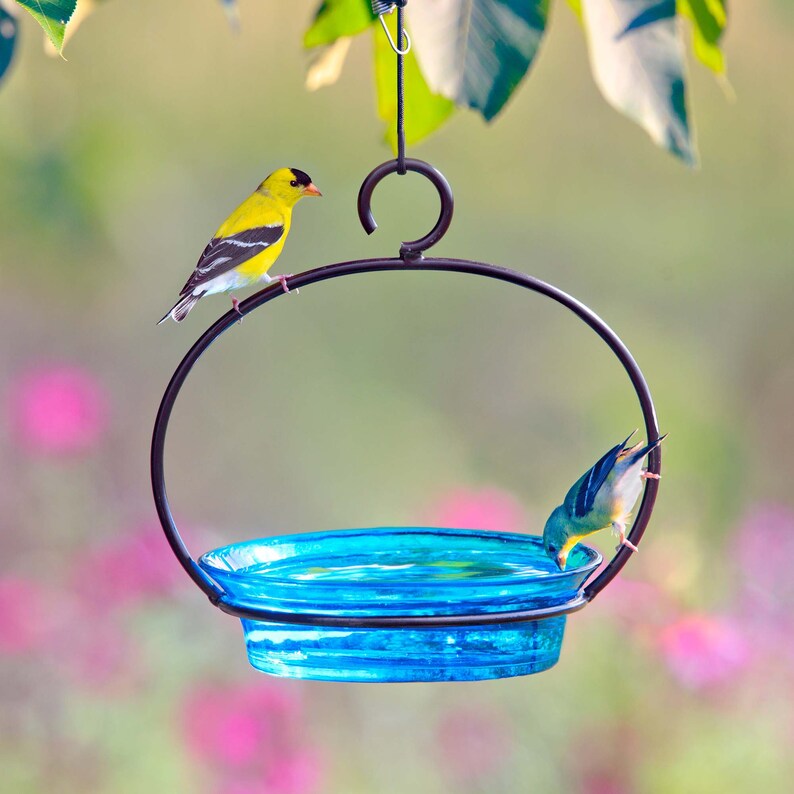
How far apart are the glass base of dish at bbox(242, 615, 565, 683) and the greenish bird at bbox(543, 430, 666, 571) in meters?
0.09

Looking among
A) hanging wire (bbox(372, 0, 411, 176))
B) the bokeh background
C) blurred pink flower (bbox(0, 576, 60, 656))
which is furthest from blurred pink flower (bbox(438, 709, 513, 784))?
hanging wire (bbox(372, 0, 411, 176))

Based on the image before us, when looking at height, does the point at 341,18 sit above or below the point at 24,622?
above

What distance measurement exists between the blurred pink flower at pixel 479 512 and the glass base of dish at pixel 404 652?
4.39ft

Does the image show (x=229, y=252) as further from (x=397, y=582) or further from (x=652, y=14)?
(x=652, y=14)

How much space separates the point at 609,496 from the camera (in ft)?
3.26

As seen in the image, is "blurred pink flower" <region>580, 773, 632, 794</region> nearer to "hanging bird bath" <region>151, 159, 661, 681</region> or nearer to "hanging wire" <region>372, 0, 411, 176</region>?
"hanging bird bath" <region>151, 159, 661, 681</region>

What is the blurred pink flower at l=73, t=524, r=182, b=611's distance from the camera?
2.18 meters

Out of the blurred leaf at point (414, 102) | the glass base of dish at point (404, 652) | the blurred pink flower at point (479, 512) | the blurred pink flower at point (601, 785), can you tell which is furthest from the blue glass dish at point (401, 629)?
the blurred pink flower at point (601, 785)

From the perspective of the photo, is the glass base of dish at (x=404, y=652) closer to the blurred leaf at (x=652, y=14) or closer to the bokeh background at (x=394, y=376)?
the blurred leaf at (x=652, y=14)

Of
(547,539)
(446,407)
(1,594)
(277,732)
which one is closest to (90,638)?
(1,594)

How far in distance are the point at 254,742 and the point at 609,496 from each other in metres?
1.35

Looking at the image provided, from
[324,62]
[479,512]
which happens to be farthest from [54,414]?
[324,62]

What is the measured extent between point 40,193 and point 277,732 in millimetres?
1553

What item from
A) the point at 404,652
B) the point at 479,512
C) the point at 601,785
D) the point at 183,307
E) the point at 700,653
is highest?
the point at 183,307
